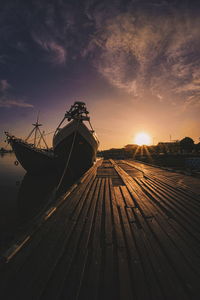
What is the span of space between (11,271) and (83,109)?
17.2 metres

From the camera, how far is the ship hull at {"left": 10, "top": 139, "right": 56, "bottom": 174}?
1935 cm

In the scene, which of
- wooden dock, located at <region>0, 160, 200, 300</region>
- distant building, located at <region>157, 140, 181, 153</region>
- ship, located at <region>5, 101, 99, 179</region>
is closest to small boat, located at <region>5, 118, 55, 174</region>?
ship, located at <region>5, 101, 99, 179</region>

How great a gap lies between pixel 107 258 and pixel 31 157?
70.6 feet

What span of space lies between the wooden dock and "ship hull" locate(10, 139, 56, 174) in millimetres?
18301

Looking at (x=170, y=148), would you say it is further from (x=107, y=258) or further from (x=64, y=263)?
(x=64, y=263)

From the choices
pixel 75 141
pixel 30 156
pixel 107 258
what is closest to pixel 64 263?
pixel 107 258

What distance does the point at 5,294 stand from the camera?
192 centimetres

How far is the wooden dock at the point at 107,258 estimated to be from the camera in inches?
76.0

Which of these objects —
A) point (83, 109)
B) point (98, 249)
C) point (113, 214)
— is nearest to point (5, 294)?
point (98, 249)

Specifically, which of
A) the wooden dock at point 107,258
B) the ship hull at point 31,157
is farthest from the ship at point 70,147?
the wooden dock at point 107,258

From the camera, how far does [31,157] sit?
20.4m

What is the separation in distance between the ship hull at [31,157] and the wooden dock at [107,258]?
18301 mm

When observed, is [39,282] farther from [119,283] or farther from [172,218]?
[172,218]

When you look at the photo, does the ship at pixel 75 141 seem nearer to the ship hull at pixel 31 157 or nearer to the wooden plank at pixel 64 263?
the ship hull at pixel 31 157
